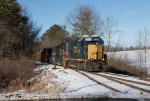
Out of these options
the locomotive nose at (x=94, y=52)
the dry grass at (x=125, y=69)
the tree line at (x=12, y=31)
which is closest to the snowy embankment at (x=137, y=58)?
the dry grass at (x=125, y=69)

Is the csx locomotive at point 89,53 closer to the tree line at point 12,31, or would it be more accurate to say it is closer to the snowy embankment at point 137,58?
the tree line at point 12,31

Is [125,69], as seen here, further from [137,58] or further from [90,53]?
[137,58]

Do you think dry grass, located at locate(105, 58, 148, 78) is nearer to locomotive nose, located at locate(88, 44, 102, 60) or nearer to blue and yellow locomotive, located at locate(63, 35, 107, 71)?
blue and yellow locomotive, located at locate(63, 35, 107, 71)

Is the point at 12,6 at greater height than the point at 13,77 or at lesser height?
greater

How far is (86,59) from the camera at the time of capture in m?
29.7

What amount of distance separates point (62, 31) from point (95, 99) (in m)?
70.2

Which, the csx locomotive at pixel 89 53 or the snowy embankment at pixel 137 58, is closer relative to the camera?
the csx locomotive at pixel 89 53

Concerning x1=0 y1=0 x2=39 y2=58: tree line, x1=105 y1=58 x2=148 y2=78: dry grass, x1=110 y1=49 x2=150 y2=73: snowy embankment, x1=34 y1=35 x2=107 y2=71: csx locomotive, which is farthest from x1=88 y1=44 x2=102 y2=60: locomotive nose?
x1=110 y1=49 x2=150 y2=73: snowy embankment

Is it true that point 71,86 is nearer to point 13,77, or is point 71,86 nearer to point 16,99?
point 16,99

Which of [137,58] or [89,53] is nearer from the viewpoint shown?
[89,53]

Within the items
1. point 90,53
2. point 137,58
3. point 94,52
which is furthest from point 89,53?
point 137,58

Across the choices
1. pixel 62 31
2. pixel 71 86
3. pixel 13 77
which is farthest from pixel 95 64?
pixel 62 31

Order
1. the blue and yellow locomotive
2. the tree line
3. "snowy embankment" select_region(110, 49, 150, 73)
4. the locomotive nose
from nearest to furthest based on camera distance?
the blue and yellow locomotive, the locomotive nose, the tree line, "snowy embankment" select_region(110, 49, 150, 73)

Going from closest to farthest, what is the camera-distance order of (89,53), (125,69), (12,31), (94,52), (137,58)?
(94,52), (89,53), (12,31), (125,69), (137,58)
